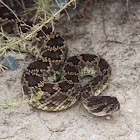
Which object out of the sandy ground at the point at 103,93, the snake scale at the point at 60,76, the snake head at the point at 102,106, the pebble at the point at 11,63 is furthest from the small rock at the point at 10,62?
the snake head at the point at 102,106

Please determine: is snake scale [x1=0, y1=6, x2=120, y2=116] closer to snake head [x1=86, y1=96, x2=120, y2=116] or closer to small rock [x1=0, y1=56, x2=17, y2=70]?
snake head [x1=86, y1=96, x2=120, y2=116]

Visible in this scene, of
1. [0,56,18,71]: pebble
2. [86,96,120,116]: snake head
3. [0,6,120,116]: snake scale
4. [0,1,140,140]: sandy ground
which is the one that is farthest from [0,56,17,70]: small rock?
[86,96,120,116]: snake head

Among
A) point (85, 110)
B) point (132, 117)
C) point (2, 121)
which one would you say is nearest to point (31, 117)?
point (2, 121)

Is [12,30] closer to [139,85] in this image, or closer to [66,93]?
[66,93]

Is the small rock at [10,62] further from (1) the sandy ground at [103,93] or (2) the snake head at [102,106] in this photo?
(2) the snake head at [102,106]

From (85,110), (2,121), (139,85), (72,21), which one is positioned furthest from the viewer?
(72,21)

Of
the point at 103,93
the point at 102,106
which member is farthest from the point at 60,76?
the point at 102,106
